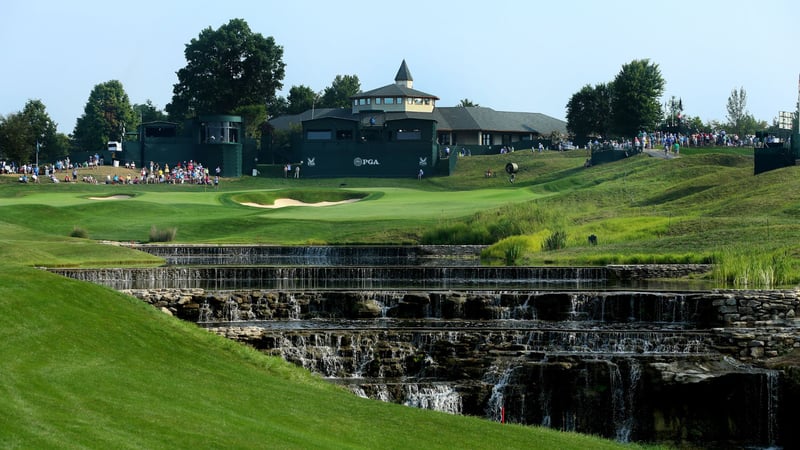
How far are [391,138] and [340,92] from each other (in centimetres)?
6696

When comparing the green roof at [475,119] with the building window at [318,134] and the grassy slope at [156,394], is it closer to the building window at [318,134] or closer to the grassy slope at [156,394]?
the building window at [318,134]

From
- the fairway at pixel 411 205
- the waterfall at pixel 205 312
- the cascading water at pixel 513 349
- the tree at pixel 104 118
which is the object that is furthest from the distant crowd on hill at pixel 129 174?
the cascading water at pixel 513 349

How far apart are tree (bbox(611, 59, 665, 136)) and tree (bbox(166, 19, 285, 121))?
147 feet

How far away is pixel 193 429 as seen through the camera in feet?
54.3

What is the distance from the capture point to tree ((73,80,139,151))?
550 feet

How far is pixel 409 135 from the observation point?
4611 inches

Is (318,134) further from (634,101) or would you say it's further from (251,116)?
(634,101)

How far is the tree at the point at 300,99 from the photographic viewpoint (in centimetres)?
17062

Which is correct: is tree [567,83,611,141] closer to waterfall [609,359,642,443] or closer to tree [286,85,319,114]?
tree [286,85,319,114]

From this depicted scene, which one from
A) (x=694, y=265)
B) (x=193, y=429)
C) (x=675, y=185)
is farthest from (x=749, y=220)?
(x=193, y=429)

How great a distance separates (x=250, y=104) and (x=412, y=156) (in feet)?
119

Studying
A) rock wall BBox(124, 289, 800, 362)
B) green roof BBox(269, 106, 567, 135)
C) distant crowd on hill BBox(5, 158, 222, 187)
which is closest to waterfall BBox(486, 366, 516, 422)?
rock wall BBox(124, 289, 800, 362)

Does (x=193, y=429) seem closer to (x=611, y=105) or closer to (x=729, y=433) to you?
(x=729, y=433)

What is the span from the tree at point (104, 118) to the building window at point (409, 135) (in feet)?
194
